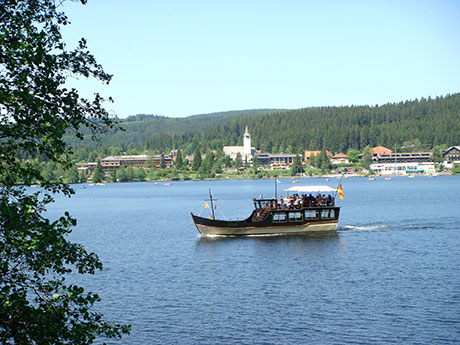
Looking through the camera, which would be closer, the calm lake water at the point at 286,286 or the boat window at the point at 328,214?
the calm lake water at the point at 286,286

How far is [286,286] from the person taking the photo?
131ft

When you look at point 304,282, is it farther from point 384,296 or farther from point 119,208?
point 119,208

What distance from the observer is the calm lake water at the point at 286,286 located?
29844mm

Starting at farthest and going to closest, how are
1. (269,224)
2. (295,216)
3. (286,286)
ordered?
1. (295,216)
2. (269,224)
3. (286,286)

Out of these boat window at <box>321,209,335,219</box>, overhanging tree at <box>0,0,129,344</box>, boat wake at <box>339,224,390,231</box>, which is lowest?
boat wake at <box>339,224,390,231</box>

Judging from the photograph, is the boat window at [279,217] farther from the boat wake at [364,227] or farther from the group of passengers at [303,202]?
the boat wake at [364,227]

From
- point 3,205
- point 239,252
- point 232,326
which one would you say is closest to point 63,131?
point 3,205

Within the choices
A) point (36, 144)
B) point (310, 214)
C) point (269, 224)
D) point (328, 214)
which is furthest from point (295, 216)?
point (36, 144)

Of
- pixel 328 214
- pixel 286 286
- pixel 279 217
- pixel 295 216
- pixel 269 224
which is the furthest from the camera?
pixel 328 214

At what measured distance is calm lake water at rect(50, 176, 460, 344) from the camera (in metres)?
29.8

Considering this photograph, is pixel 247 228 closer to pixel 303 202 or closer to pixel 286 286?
pixel 303 202

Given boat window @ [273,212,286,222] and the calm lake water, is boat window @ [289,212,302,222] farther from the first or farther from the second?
the calm lake water

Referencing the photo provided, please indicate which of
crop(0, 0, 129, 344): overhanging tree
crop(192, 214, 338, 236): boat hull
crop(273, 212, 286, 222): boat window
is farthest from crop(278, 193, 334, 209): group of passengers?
crop(0, 0, 129, 344): overhanging tree

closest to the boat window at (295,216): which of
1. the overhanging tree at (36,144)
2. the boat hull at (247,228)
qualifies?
the boat hull at (247,228)
